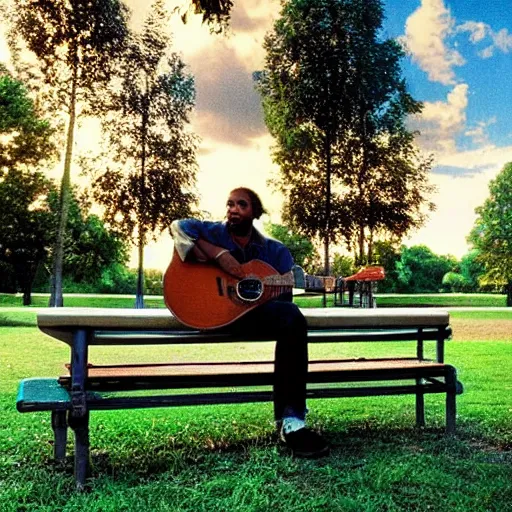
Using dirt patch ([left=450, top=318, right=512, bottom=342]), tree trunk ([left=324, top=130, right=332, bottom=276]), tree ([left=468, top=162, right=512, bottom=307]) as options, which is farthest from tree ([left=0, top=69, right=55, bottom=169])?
tree ([left=468, top=162, right=512, bottom=307])

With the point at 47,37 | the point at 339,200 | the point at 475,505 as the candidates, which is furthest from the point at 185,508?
the point at 339,200

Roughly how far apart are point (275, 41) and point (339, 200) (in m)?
6.82

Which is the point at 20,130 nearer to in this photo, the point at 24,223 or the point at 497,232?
the point at 24,223

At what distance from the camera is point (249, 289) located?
146 inches

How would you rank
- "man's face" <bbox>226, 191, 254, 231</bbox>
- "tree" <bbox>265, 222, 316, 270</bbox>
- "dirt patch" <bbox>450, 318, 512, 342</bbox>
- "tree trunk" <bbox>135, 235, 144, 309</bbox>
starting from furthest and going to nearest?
1. "tree" <bbox>265, 222, 316, 270</bbox>
2. "tree trunk" <bbox>135, 235, 144, 309</bbox>
3. "dirt patch" <bbox>450, 318, 512, 342</bbox>
4. "man's face" <bbox>226, 191, 254, 231</bbox>

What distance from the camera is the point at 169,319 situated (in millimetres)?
3498

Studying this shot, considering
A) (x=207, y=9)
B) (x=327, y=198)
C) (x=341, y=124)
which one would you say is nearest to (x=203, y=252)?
(x=207, y=9)

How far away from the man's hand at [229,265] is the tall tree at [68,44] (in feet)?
68.1

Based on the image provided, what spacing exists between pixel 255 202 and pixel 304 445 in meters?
1.41

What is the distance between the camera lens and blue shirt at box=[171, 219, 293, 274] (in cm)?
378

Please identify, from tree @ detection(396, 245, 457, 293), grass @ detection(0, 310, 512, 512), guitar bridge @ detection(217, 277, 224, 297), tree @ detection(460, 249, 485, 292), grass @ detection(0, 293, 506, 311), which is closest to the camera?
grass @ detection(0, 310, 512, 512)

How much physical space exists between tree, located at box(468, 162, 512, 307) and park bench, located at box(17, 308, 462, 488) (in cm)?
3127

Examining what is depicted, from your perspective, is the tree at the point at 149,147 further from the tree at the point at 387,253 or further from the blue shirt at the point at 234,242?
the blue shirt at the point at 234,242

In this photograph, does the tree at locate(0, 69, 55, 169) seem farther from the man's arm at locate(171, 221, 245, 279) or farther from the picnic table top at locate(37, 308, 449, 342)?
the picnic table top at locate(37, 308, 449, 342)
